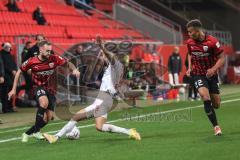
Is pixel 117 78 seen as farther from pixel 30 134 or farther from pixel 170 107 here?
pixel 170 107

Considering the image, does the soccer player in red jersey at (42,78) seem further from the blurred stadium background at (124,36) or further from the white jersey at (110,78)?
the blurred stadium background at (124,36)

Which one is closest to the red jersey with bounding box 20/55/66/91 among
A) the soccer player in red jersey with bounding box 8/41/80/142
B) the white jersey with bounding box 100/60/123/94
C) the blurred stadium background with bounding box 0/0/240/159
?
the soccer player in red jersey with bounding box 8/41/80/142

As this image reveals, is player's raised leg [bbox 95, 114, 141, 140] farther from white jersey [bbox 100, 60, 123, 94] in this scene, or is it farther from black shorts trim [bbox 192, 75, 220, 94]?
black shorts trim [bbox 192, 75, 220, 94]

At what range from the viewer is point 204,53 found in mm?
11070

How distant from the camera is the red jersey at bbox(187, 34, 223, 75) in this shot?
1102 centimetres

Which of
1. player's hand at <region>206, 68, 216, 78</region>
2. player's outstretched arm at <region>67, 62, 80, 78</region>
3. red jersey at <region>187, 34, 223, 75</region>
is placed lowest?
player's hand at <region>206, 68, 216, 78</region>

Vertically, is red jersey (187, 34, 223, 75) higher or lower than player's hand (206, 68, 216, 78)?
higher

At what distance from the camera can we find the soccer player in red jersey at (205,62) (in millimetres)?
10883

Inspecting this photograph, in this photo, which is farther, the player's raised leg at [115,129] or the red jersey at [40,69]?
the red jersey at [40,69]

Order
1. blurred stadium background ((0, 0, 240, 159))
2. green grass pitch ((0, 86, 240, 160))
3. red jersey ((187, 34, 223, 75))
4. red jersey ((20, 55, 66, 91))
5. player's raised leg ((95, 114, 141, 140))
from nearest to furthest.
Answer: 1. green grass pitch ((0, 86, 240, 160))
2. player's raised leg ((95, 114, 141, 140))
3. red jersey ((187, 34, 223, 75))
4. red jersey ((20, 55, 66, 91))
5. blurred stadium background ((0, 0, 240, 159))

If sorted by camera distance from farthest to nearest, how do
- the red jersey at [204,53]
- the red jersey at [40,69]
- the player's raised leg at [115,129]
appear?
the red jersey at [40,69]
the red jersey at [204,53]
the player's raised leg at [115,129]

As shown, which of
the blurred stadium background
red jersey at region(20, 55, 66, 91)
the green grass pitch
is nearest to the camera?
the green grass pitch

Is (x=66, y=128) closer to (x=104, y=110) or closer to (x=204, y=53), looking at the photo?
(x=104, y=110)

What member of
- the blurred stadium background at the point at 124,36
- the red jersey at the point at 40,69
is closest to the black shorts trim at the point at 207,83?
the red jersey at the point at 40,69
